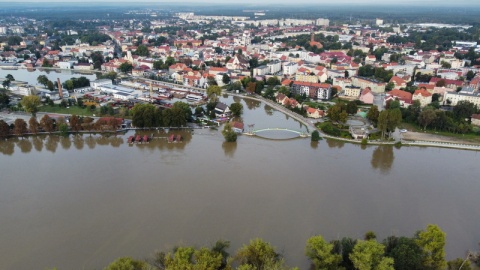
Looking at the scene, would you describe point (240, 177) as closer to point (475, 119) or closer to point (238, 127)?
point (238, 127)

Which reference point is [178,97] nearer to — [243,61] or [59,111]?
[59,111]

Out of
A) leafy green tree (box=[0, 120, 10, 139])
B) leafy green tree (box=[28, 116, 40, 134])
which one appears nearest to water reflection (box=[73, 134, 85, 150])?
leafy green tree (box=[28, 116, 40, 134])

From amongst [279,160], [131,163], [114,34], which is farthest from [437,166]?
[114,34]

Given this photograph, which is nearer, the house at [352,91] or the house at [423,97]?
the house at [423,97]

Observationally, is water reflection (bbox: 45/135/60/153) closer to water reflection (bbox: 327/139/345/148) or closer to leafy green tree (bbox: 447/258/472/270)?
water reflection (bbox: 327/139/345/148)

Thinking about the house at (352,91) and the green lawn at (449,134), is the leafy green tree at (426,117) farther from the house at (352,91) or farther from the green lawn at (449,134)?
the house at (352,91)

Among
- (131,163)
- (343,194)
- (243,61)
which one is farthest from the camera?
(243,61)

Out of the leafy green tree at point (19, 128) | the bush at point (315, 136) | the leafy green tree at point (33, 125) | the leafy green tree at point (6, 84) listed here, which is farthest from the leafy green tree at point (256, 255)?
the leafy green tree at point (6, 84)

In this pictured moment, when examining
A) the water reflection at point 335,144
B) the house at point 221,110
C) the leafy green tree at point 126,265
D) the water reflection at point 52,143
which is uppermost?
the house at point 221,110
